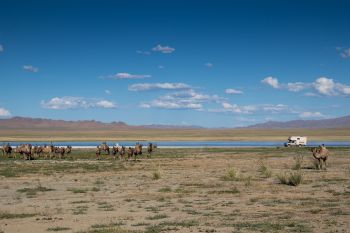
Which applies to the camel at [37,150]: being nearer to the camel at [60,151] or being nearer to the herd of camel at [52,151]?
the herd of camel at [52,151]

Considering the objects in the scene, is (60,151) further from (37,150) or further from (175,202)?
(175,202)

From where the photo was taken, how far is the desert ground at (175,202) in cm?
1434

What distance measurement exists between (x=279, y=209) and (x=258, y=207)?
2.62ft

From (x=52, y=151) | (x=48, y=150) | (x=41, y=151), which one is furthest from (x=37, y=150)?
(x=52, y=151)

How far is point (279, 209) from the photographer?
16766 millimetres

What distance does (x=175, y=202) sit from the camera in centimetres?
1891

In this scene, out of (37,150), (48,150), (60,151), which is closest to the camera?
(60,151)

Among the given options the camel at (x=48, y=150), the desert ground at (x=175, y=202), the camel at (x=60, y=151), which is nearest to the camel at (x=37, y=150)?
the camel at (x=48, y=150)

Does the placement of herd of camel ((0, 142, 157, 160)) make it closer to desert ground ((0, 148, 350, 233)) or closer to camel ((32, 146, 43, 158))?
camel ((32, 146, 43, 158))

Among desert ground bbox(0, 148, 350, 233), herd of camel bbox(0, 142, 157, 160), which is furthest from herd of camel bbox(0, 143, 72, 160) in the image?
desert ground bbox(0, 148, 350, 233)

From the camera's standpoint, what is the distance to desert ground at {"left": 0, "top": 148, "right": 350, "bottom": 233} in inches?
565

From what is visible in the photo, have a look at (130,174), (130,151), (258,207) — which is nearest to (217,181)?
(130,174)

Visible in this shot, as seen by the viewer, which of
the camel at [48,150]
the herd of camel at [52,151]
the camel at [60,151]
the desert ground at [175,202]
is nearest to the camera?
the desert ground at [175,202]

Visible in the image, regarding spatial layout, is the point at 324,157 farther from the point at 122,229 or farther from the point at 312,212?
the point at 122,229
